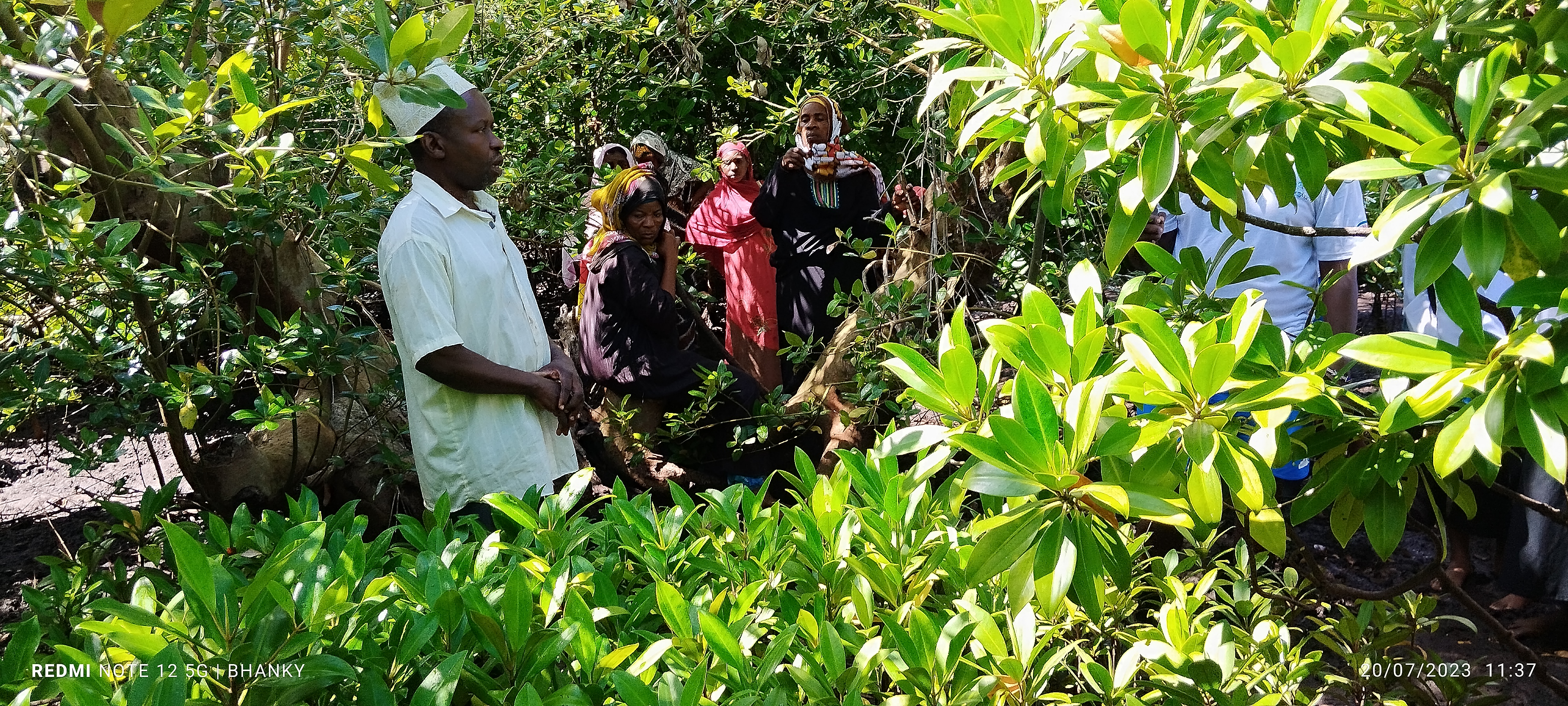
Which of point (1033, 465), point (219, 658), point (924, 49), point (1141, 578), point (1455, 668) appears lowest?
point (1455, 668)

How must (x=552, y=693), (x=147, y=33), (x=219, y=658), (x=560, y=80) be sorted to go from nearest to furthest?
(x=219, y=658), (x=552, y=693), (x=147, y=33), (x=560, y=80)

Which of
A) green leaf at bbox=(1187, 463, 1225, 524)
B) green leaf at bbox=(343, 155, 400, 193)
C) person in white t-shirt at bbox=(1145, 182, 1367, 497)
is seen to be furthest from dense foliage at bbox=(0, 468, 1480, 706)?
person in white t-shirt at bbox=(1145, 182, 1367, 497)

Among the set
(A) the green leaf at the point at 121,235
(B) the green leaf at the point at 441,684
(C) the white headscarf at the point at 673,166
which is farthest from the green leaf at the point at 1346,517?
(C) the white headscarf at the point at 673,166

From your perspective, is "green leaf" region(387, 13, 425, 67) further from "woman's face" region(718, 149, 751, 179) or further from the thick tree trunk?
"woman's face" region(718, 149, 751, 179)

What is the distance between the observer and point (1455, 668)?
212cm

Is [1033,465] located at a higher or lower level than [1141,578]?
higher

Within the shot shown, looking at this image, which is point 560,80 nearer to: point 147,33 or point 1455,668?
point 147,33

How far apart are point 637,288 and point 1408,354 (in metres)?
3.95

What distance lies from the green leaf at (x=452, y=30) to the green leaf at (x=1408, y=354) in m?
1.58

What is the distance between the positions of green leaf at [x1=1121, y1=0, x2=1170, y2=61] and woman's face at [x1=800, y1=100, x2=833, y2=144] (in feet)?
14.7

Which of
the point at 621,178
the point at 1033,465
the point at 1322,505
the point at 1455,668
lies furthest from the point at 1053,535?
the point at 621,178

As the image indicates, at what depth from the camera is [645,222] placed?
4.84m

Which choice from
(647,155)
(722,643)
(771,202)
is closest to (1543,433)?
(722,643)

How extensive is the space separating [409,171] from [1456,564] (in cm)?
439
